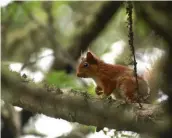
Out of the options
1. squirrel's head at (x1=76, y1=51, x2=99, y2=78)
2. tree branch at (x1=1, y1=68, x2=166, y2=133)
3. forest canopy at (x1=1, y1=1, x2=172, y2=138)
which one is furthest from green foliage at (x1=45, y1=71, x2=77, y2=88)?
tree branch at (x1=1, y1=68, x2=166, y2=133)

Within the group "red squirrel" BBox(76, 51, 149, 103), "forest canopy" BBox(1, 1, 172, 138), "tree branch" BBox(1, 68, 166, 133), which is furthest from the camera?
"red squirrel" BBox(76, 51, 149, 103)

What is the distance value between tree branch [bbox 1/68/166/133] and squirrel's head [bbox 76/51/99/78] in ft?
1.80

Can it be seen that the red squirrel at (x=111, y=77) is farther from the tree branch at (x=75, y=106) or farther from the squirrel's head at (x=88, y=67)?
the tree branch at (x=75, y=106)

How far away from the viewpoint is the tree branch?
1.18m

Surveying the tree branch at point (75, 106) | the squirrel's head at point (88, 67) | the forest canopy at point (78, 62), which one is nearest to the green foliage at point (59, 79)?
the forest canopy at point (78, 62)

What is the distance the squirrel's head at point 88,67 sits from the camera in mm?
1811

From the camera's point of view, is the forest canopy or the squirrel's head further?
the squirrel's head

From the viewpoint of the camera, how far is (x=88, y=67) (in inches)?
71.8

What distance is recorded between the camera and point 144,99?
4.44ft

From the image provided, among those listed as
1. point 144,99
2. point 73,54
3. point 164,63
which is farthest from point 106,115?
point 73,54

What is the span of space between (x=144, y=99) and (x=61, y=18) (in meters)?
2.03

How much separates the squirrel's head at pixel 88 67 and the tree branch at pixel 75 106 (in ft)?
1.80

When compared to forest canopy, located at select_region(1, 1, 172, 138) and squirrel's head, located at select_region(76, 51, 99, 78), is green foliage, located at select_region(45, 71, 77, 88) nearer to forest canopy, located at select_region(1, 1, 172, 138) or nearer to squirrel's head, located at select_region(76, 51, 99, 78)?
forest canopy, located at select_region(1, 1, 172, 138)

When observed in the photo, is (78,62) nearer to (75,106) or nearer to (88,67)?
(88,67)
